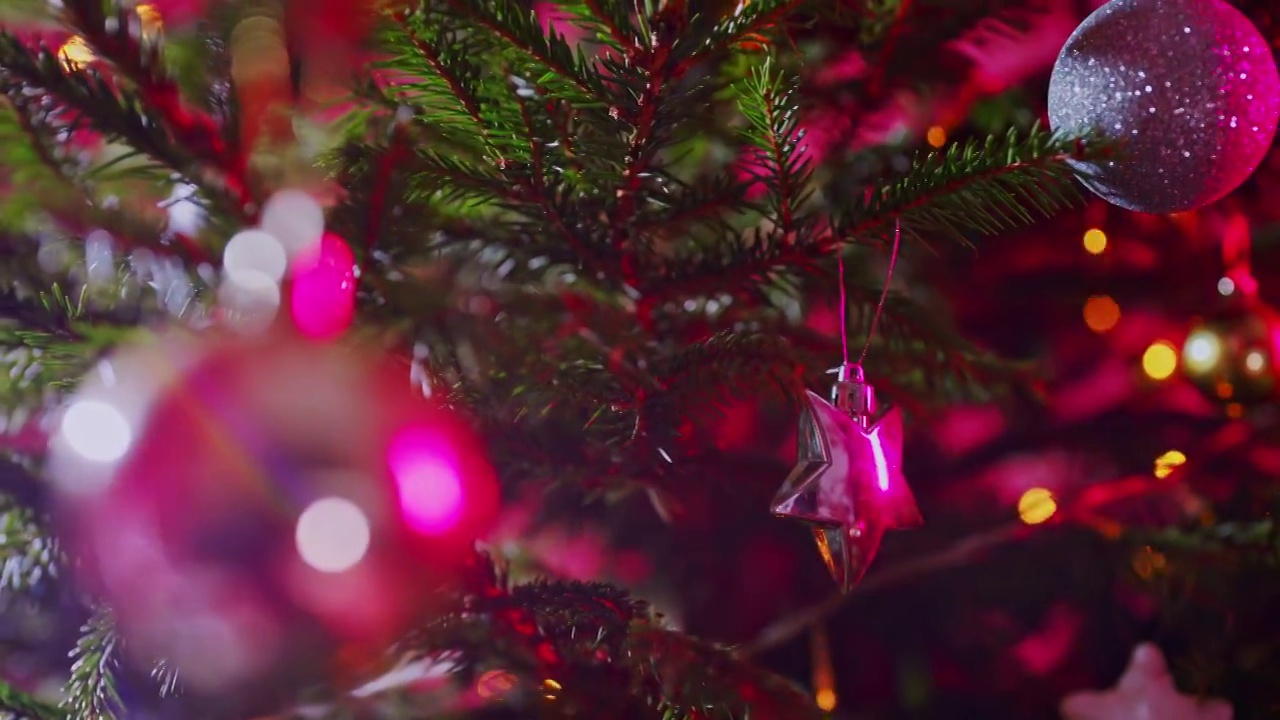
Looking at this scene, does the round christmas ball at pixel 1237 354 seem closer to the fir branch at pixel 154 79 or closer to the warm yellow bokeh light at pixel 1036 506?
A: the warm yellow bokeh light at pixel 1036 506

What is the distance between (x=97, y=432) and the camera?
33 cm

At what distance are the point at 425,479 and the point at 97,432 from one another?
0.41 ft

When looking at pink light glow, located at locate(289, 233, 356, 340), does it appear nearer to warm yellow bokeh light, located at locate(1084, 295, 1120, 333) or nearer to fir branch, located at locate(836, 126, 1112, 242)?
fir branch, located at locate(836, 126, 1112, 242)

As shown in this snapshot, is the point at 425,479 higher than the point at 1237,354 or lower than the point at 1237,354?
higher

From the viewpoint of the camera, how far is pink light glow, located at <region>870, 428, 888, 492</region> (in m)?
0.39

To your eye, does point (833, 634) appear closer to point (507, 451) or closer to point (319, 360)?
point (507, 451)

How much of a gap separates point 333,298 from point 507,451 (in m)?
0.14

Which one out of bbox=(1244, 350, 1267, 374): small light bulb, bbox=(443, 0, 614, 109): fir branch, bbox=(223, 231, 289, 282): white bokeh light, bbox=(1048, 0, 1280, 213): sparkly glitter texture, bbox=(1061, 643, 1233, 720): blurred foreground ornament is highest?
bbox=(443, 0, 614, 109): fir branch

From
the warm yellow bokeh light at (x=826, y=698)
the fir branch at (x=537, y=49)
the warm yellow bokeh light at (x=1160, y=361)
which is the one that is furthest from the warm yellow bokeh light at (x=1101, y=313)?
the fir branch at (x=537, y=49)

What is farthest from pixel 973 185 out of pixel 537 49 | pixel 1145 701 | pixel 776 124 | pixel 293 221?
pixel 1145 701

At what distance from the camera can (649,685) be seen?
0.40 metres

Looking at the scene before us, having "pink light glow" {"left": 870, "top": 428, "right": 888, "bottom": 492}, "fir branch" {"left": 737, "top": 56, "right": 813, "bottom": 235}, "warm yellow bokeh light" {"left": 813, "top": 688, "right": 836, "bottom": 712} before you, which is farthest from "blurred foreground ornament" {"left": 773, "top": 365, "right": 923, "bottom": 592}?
"warm yellow bokeh light" {"left": 813, "top": 688, "right": 836, "bottom": 712}

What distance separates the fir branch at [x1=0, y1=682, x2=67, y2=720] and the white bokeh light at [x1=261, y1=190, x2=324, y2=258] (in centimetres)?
25

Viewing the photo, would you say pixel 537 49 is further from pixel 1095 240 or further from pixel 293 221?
pixel 1095 240
